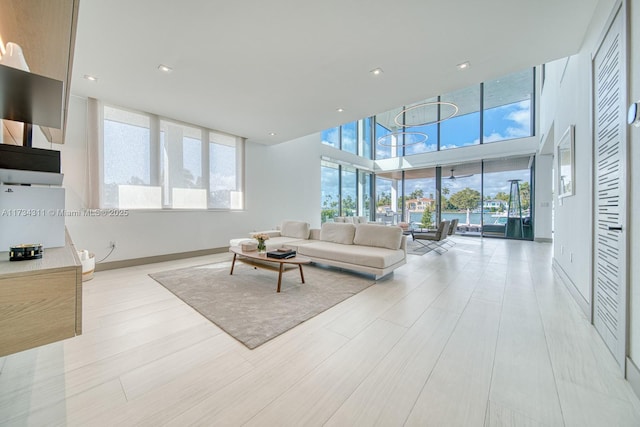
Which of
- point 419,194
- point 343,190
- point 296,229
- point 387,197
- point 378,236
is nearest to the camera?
point 378,236

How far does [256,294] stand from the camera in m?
2.86

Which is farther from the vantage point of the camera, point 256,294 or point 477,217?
point 477,217

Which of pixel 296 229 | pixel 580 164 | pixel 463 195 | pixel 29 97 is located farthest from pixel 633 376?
pixel 463 195

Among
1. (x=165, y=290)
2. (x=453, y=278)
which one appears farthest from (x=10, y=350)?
(x=453, y=278)

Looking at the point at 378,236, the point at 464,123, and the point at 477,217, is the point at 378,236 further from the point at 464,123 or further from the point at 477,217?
the point at 464,123

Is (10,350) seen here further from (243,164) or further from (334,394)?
(243,164)

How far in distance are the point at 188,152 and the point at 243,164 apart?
1.27 metres

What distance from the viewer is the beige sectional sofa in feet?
11.4

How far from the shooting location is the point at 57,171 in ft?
4.02

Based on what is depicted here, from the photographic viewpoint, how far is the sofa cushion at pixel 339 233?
4434mm

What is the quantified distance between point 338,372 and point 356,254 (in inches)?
84.1

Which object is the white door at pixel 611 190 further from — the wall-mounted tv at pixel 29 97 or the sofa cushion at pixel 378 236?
the wall-mounted tv at pixel 29 97

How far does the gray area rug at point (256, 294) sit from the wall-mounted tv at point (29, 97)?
189 centimetres

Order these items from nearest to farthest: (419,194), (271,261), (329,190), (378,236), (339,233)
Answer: (271,261) < (378,236) < (339,233) < (329,190) < (419,194)
